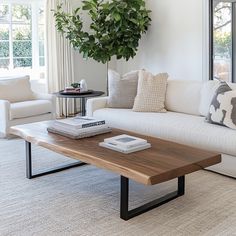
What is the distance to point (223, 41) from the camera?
582 centimetres

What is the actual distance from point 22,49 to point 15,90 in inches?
52.5

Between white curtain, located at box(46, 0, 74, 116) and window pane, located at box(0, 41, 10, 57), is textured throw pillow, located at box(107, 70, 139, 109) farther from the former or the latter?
window pane, located at box(0, 41, 10, 57)

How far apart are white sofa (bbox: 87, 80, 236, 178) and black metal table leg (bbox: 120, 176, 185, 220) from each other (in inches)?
22.5

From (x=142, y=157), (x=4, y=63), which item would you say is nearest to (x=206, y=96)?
(x=142, y=157)

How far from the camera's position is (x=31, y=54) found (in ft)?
21.8

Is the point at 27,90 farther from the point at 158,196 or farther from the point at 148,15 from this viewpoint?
the point at 158,196

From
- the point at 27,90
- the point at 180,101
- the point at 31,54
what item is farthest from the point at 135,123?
the point at 31,54

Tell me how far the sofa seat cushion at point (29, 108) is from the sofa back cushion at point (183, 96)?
1.71 metres

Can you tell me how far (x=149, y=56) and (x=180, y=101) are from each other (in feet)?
7.92

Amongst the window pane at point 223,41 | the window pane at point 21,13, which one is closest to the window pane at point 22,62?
the window pane at point 21,13

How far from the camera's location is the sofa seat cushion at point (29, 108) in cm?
498

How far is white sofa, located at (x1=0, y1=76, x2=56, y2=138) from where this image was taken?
16.2 feet

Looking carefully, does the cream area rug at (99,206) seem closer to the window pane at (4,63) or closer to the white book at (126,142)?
the white book at (126,142)

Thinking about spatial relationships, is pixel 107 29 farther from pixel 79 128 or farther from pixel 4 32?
pixel 79 128
